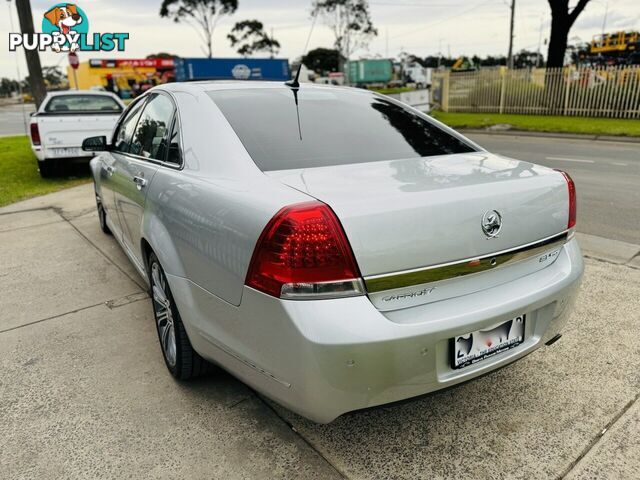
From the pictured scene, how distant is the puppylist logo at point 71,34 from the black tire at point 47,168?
18.5 ft

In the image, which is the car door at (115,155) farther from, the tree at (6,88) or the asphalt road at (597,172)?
the tree at (6,88)

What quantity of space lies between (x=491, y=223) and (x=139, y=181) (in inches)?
83.0

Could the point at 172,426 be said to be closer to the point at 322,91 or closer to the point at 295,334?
the point at 295,334

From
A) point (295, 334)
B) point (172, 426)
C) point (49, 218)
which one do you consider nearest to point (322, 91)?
point (295, 334)

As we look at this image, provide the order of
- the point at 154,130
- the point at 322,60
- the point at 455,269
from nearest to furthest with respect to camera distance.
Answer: the point at 455,269, the point at 154,130, the point at 322,60

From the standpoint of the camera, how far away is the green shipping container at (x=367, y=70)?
56259 mm

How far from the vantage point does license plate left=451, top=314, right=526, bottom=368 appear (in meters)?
1.90

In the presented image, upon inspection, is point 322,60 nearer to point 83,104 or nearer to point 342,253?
point 83,104

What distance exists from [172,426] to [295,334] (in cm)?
Result: 107

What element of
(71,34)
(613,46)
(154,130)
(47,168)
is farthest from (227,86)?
(613,46)

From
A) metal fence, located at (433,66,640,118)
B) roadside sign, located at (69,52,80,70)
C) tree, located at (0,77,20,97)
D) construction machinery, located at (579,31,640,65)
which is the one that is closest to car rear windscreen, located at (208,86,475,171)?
metal fence, located at (433,66,640,118)

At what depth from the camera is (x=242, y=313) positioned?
1923 millimetres

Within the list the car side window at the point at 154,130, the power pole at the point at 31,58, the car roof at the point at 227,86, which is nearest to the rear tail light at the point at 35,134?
the power pole at the point at 31,58

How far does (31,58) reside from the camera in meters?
12.8
